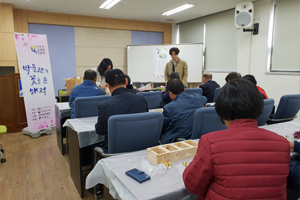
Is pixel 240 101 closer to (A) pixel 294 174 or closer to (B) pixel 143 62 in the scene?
(A) pixel 294 174

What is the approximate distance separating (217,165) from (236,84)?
1.14ft

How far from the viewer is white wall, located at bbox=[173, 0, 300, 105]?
4660mm

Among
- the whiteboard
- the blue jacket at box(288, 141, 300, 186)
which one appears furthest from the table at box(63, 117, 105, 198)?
the whiteboard

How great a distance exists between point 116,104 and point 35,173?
1.73m

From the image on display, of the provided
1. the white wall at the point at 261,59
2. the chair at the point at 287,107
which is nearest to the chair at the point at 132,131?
the chair at the point at 287,107

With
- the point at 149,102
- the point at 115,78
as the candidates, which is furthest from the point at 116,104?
the point at 149,102

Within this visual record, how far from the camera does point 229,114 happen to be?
3.07 ft

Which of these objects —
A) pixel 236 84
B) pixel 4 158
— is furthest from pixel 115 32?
pixel 236 84

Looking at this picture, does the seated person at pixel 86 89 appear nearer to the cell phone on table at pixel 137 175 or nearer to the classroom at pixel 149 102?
the classroom at pixel 149 102

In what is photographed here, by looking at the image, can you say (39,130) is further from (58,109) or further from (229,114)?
(229,114)

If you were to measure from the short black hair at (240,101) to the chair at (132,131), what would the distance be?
0.77 meters

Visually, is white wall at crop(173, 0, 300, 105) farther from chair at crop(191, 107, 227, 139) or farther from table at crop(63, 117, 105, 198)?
table at crop(63, 117, 105, 198)

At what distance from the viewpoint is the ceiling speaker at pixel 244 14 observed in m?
4.95

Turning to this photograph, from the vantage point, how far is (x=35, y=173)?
2.76 m
